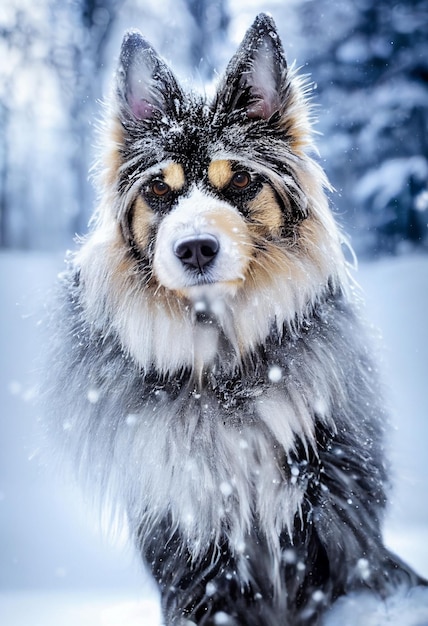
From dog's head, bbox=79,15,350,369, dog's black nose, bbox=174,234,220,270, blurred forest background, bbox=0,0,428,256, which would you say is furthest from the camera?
blurred forest background, bbox=0,0,428,256

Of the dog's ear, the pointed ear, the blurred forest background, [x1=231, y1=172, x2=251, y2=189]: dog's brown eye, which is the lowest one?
[x1=231, y1=172, x2=251, y2=189]: dog's brown eye

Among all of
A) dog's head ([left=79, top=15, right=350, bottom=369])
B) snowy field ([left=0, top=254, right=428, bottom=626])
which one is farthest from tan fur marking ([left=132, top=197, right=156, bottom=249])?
snowy field ([left=0, top=254, right=428, bottom=626])

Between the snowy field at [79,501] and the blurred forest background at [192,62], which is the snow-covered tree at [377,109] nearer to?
the blurred forest background at [192,62]

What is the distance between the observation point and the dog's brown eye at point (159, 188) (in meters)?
1.04

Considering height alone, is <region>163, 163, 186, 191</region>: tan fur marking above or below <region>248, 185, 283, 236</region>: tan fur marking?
above

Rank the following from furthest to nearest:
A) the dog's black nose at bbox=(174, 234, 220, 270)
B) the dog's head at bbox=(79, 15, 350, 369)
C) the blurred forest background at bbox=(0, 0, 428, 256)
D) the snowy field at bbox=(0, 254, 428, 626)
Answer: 1. the blurred forest background at bbox=(0, 0, 428, 256)
2. the snowy field at bbox=(0, 254, 428, 626)
3. the dog's head at bbox=(79, 15, 350, 369)
4. the dog's black nose at bbox=(174, 234, 220, 270)

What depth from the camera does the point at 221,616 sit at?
112cm

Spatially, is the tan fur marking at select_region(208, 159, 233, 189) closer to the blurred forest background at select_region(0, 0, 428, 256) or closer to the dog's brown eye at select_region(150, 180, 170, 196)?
the dog's brown eye at select_region(150, 180, 170, 196)

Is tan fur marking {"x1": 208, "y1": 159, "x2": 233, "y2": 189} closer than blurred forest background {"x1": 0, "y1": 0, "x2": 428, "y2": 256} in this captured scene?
Yes

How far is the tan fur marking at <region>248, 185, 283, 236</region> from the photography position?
3.40 feet

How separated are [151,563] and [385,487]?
1.70 ft

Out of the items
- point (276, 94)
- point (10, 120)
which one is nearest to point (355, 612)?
point (276, 94)

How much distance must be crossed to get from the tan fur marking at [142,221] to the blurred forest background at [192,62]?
320 millimetres

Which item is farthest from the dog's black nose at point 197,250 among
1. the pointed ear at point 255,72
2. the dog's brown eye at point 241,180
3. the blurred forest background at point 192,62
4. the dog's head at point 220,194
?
the blurred forest background at point 192,62
